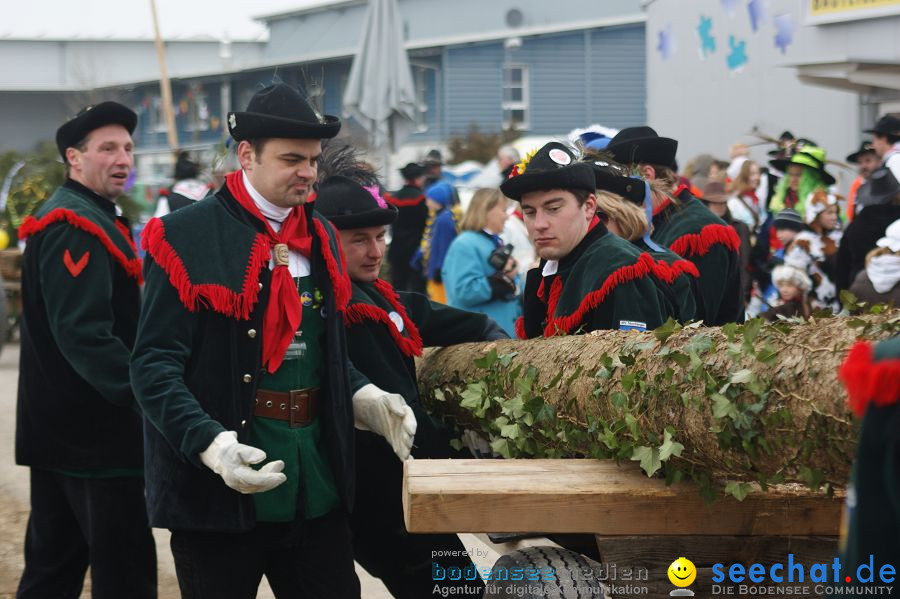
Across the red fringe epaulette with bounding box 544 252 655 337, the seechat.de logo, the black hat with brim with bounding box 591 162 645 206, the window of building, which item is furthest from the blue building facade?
the seechat.de logo

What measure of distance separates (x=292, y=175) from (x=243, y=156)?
0.17 metres

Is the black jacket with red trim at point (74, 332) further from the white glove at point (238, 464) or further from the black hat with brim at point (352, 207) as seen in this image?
the white glove at point (238, 464)

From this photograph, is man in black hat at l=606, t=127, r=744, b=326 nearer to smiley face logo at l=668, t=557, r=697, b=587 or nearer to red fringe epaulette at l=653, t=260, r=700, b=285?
red fringe epaulette at l=653, t=260, r=700, b=285

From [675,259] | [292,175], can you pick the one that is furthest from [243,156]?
[675,259]

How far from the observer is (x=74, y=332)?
14.4 ft

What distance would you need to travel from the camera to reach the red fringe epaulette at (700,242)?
5574mm

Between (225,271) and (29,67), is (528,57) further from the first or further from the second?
(225,271)

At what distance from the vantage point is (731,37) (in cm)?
1634

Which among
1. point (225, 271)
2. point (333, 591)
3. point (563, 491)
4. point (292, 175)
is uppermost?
point (292, 175)

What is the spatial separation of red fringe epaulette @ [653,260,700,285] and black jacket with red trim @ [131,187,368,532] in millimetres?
1287

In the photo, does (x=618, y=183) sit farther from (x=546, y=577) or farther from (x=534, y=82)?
(x=534, y=82)

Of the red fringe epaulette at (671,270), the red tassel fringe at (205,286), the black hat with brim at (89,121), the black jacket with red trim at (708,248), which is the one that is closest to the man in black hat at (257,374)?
the red tassel fringe at (205,286)

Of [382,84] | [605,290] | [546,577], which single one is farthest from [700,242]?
[382,84]

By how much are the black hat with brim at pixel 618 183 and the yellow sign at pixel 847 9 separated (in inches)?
→ 335
